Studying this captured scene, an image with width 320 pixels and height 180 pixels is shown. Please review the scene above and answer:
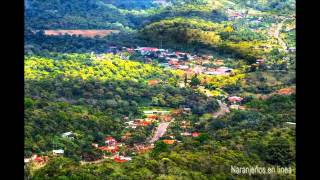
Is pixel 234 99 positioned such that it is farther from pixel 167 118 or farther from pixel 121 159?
pixel 121 159

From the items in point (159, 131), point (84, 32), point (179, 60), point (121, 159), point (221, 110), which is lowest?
point (121, 159)

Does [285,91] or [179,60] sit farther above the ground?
[179,60]

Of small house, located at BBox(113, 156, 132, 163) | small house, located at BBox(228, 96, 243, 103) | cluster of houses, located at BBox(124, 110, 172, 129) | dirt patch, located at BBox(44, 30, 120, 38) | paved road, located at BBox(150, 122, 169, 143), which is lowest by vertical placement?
small house, located at BBox(113, 156, 132, 163)

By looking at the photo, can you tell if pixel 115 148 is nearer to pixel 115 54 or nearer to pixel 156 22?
pixel 115 54

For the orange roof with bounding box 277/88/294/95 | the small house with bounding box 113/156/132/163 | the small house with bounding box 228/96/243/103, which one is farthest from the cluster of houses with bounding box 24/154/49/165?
the orange roof with bounding box 277/88/294/95


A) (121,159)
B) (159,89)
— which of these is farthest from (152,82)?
(121,159)

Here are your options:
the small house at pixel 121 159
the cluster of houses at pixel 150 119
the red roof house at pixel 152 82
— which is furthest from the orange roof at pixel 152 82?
the small house at pixel 121 159

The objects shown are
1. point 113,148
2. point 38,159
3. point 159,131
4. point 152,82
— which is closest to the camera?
point 38,159

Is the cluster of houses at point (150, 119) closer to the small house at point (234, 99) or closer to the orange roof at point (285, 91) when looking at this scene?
the small house at point (234, 99)

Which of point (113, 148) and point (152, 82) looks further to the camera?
point (152, 82)

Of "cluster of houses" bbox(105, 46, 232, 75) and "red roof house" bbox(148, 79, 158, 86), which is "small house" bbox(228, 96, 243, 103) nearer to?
"cluster of houses" bbox(105, 46, 232, 75)

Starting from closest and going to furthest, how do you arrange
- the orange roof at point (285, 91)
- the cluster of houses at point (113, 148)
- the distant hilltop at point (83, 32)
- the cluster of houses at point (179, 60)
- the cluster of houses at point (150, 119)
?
the cluster of houses at point (113, 148)
the cluster of houses at point (150, 119)
the orange roof at point (285, 91)
the cluster of houses at point (179, 60)
the distant hilltop at point (83, 32)
